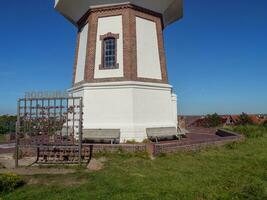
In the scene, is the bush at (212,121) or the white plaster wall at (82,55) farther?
the bush at (212,121)

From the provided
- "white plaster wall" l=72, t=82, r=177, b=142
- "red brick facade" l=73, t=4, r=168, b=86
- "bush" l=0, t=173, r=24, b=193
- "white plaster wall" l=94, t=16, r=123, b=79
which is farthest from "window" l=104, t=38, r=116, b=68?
"bush" l=0, t=173, r=24, b=193

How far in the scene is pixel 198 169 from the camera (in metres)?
8.62

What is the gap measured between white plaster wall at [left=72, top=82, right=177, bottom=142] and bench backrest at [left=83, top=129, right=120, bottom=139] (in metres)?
0.39

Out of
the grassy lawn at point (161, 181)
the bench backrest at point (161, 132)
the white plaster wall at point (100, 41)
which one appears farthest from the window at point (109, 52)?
the grassy lawn at point (161, 181)

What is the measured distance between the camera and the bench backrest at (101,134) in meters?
12.7

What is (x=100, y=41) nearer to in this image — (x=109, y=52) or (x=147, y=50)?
(x=109, y=52)

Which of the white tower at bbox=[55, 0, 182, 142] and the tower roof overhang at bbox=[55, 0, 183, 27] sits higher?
the tower roof overhang at bbox=[55, 0, 183, 27]

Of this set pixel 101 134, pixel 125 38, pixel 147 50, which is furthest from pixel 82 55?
pixel 101 134

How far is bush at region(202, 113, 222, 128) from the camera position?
31.6 metres

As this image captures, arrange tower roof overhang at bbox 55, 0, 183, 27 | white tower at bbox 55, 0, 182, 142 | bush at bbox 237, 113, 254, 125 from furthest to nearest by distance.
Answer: bush at bbox 237, 113, 254, 125
tower roof overhang at bbox 55, 0, 183, 27
white tower at bbox 55, 0, 182, 142

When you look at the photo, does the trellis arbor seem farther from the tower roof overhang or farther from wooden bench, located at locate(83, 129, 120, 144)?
the tower roof overhang

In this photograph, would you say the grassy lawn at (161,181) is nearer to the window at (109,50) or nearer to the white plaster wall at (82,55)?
the window at (109,50)

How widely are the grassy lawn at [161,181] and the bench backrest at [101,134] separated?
7.35ft

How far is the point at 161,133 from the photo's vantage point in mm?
13758
